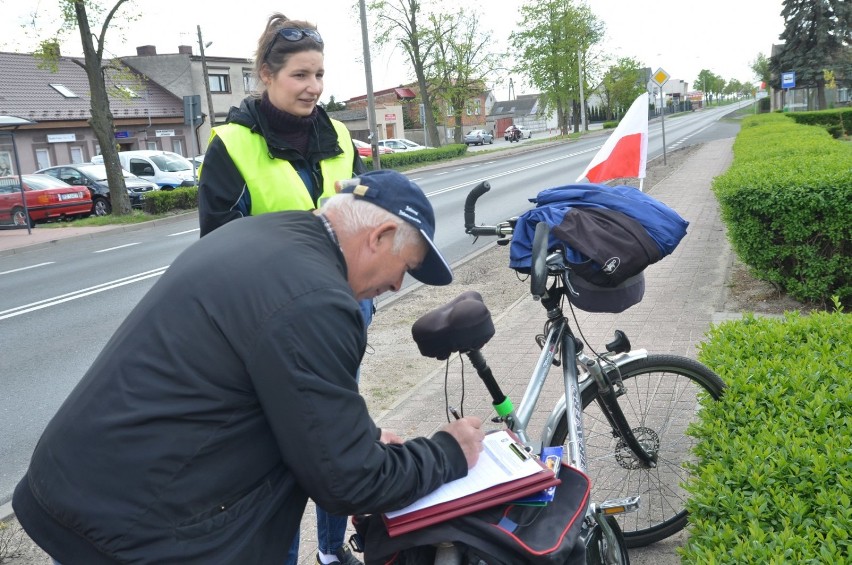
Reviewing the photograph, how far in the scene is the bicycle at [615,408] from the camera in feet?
9.28

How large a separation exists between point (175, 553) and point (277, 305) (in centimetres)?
57

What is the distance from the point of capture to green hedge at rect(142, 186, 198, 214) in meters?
22.3

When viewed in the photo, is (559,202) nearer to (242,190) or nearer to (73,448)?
(242,190)

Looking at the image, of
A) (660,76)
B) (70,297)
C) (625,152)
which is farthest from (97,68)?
(625,152)

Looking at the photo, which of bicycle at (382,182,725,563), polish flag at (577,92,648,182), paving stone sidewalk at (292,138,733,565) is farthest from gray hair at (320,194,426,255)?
polish flag at (577,92,648,182)

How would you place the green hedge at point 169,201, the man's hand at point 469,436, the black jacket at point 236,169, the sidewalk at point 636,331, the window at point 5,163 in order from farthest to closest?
the green hedge at point 169,201, the window at point 5,163, the sidewalk at point 636,331, the black jacket at point 236,169, the man's hand at point 469,436

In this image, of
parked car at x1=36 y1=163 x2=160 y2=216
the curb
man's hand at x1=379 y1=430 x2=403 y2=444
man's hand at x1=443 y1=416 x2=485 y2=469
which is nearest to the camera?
man's hand at x1=443 y1=416 x2=485 y2=469

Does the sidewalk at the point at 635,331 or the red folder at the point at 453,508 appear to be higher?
the red folder at the point at 453,508

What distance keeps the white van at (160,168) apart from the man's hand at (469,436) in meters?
24.9

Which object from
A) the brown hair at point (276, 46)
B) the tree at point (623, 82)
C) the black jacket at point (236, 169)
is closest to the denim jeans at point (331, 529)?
the black jacket at point (236, 169)

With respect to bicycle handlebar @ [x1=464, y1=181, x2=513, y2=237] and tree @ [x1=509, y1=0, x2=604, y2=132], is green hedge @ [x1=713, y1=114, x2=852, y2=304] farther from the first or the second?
tree @ [x1=509, y1=0, x2=604, y2=132]

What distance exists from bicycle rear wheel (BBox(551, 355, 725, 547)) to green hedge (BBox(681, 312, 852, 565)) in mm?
187

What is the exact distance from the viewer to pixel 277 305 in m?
1.61

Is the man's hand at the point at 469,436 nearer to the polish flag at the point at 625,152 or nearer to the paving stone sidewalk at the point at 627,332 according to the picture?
the paving stone sidewalk at the point at 627,332
